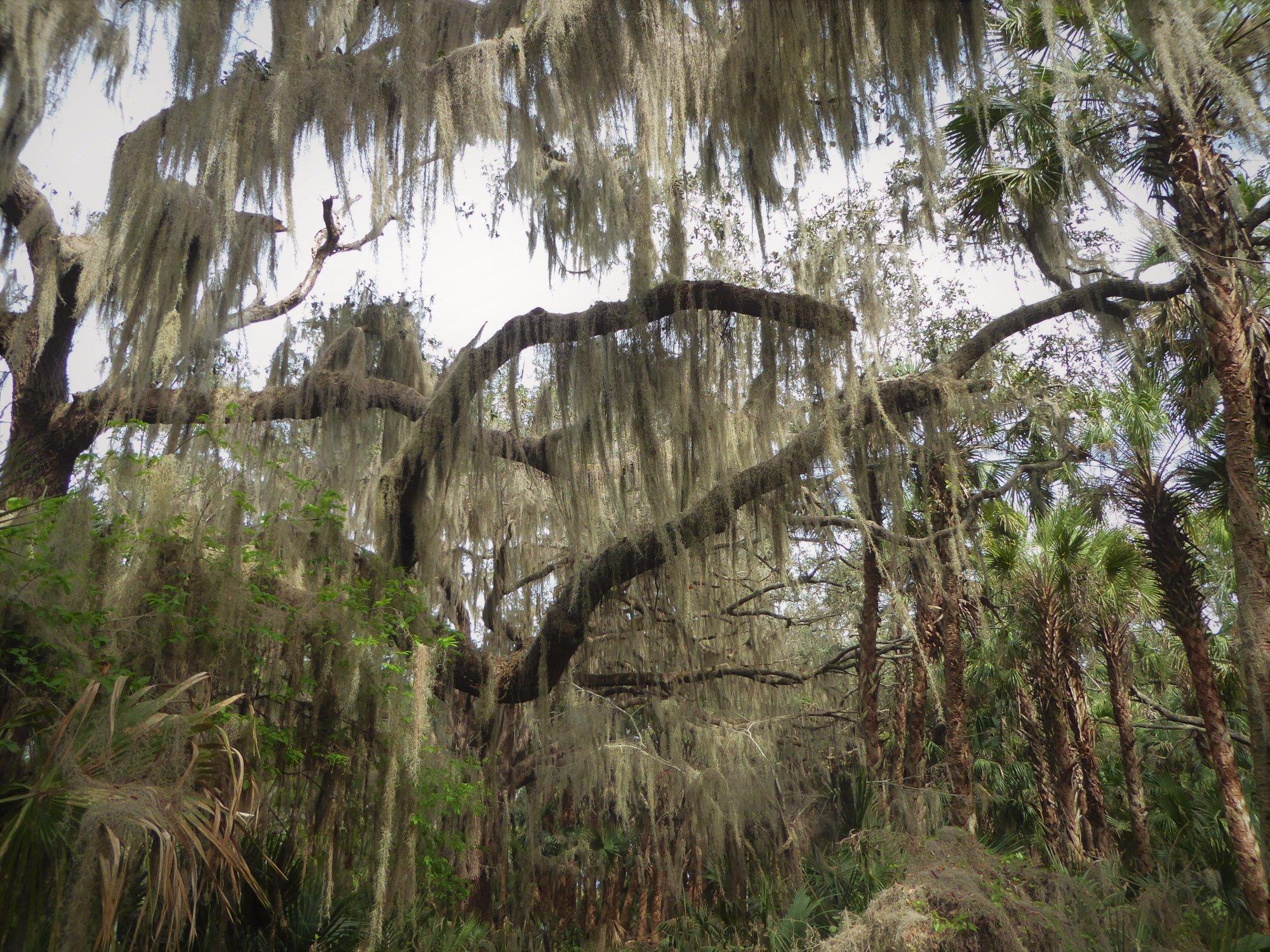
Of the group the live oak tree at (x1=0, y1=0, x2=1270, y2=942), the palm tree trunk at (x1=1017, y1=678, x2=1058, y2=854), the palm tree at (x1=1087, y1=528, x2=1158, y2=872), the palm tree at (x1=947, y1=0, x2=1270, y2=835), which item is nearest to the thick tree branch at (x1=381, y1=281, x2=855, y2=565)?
the live oak tree at (x1=0, y1=0, x2=1270, y2=942)

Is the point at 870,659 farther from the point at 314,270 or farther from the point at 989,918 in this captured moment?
the point at 314,270

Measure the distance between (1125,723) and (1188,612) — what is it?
322 cm

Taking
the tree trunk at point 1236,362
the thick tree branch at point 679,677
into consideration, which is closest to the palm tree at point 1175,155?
the tree trunk at point 1236,362

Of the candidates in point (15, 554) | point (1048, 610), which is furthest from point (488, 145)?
point (1048, 610)

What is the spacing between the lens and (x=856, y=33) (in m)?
4.16

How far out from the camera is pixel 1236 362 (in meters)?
5.08

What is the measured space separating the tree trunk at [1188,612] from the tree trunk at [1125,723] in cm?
225

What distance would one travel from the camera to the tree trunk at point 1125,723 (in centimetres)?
885

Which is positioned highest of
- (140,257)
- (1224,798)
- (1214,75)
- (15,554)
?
(140,257)

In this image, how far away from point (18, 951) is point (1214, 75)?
18.0 feet

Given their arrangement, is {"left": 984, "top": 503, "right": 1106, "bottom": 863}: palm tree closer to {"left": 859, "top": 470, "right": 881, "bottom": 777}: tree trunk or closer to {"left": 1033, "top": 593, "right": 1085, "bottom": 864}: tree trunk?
{"left": 1033, "top": 593, "right": 1085, "bottom": 864}: tree trunk

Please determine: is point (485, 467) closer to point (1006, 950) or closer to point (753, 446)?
point (753, 446)

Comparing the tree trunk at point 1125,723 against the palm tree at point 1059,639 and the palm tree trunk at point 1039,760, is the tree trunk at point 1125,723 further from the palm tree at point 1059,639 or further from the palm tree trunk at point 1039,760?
the palm tree trunk at point 1039,760

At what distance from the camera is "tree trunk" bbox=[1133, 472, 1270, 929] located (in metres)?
6.34
